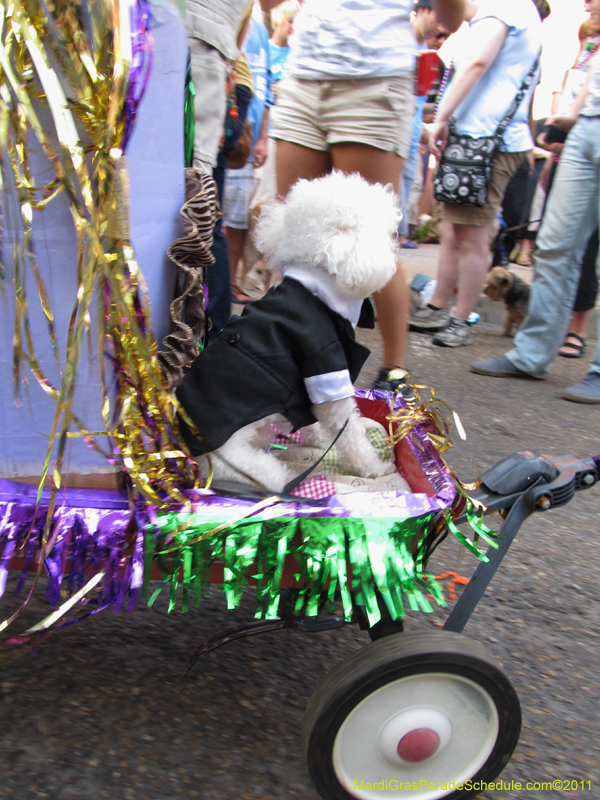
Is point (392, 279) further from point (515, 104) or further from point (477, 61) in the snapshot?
point (515, 104)

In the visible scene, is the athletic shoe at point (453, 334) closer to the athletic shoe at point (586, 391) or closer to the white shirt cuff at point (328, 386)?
the athletic shoe at point (586, 391)

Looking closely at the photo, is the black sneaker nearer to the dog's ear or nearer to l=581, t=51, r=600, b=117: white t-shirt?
the dog's ear

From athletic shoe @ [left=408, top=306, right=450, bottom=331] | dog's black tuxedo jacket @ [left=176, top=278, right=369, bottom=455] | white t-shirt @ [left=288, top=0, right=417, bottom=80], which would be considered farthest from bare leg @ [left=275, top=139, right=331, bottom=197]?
athletic shoe @ [left=408, top=306, right=450, bottom=331]

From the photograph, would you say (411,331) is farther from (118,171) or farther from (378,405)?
(118,171)

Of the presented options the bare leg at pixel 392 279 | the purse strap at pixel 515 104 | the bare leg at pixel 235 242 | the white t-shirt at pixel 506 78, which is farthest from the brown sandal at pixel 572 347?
the bare leg at pixel 235 242

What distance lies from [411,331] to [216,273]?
2946 millimetres

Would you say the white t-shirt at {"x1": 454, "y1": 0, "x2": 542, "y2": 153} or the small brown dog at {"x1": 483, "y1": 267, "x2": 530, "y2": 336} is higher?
the white t-shirt at {"x1": 454, "y1": 0, "x2": 542, "y2": 153}

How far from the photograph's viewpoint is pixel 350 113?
229 cm

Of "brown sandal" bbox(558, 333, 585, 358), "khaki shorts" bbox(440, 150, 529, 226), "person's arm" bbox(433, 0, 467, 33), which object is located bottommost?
"brown sandal" bbox(558, 333, 585, 358)

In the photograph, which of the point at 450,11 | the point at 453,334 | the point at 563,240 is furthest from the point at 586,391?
the point at 450,11

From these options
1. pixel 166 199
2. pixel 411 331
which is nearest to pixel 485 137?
pixel 411 331

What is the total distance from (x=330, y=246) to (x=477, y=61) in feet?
8.21

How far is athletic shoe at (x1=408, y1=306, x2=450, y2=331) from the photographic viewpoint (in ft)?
14.1

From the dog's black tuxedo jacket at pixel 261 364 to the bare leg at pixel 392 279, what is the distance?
0.96 m
